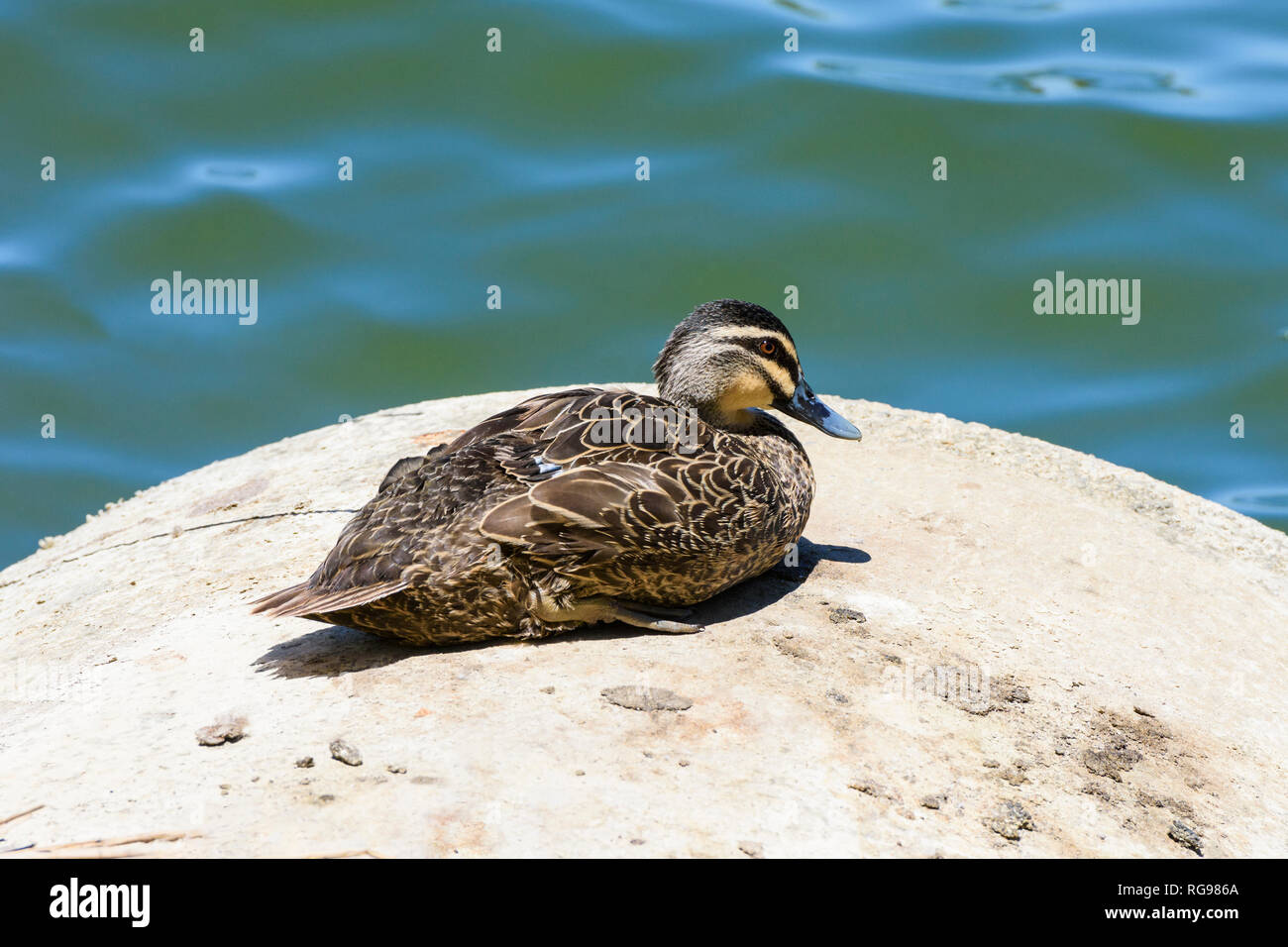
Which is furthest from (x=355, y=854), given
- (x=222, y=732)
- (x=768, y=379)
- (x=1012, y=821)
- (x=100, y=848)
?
(x=768, y=379)

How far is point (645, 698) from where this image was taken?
176 inches

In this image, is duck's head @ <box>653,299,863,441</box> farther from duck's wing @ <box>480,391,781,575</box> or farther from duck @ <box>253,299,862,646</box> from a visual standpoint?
duck's wing @ <box>480,391,781,575</box>

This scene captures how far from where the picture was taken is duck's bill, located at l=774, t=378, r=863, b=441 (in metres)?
6.08

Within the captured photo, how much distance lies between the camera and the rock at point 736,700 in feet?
12.6

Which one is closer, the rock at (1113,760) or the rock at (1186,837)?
the rock at (1186,837)

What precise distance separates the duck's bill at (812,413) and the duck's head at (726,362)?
6.9 inches

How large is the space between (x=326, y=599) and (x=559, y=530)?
2.93ft

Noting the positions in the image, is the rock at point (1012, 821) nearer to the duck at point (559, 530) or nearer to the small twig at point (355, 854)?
the duck at point (559, 530)

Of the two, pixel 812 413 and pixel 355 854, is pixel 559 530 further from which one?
pixel 812 413

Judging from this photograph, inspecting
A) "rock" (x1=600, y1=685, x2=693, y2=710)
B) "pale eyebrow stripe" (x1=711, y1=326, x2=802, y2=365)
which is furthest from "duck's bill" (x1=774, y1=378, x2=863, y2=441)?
"rock" (x1=600, y1=685, x2=693, y2=710)

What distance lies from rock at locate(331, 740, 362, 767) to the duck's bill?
2802 millimetres

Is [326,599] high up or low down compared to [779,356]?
down

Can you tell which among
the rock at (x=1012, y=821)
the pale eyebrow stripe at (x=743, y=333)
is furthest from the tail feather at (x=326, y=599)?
the rock at (x=1012, y=821)
